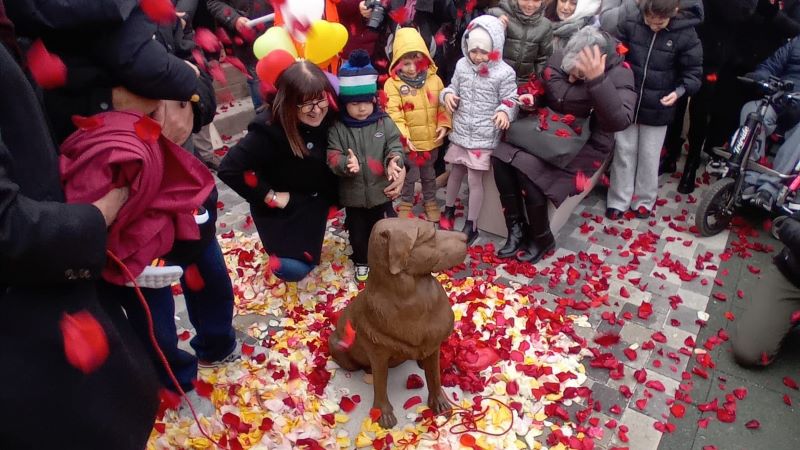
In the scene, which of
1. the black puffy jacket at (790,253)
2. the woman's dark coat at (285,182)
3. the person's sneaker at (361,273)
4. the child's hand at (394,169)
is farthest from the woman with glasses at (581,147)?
the woman's dark coat at (285,182)

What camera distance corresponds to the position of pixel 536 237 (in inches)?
165

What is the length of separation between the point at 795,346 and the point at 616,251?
4.34 ft

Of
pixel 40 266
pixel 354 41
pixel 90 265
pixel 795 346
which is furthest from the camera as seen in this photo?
pixel 354 41

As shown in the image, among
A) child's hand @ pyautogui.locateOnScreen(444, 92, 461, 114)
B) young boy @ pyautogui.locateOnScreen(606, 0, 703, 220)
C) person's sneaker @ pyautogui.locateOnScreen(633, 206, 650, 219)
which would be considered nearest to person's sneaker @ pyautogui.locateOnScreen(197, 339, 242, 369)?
child's hand @ pyautogui.locateOnScreen(444, 92, 461, 114)

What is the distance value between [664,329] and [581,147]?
54.5 inches

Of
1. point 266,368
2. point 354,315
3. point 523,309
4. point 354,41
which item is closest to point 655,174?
point 523,309

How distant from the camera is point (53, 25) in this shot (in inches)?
69.0

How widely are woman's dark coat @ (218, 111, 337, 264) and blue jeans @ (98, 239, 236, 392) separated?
25.1 inches

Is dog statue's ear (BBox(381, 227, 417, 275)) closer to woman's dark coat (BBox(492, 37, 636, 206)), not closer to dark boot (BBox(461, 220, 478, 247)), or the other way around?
woman's dark coat (BBox(492, 37, 636, 206))

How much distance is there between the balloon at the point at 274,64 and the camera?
3301mm

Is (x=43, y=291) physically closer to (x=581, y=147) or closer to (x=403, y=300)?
(x=403, y=300)

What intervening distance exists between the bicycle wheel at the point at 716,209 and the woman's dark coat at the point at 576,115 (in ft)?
3.45

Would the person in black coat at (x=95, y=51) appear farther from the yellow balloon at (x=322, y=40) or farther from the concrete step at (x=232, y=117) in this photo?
the concrete step at (x=232, y=117)

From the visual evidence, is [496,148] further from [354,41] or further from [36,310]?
[36,310]
